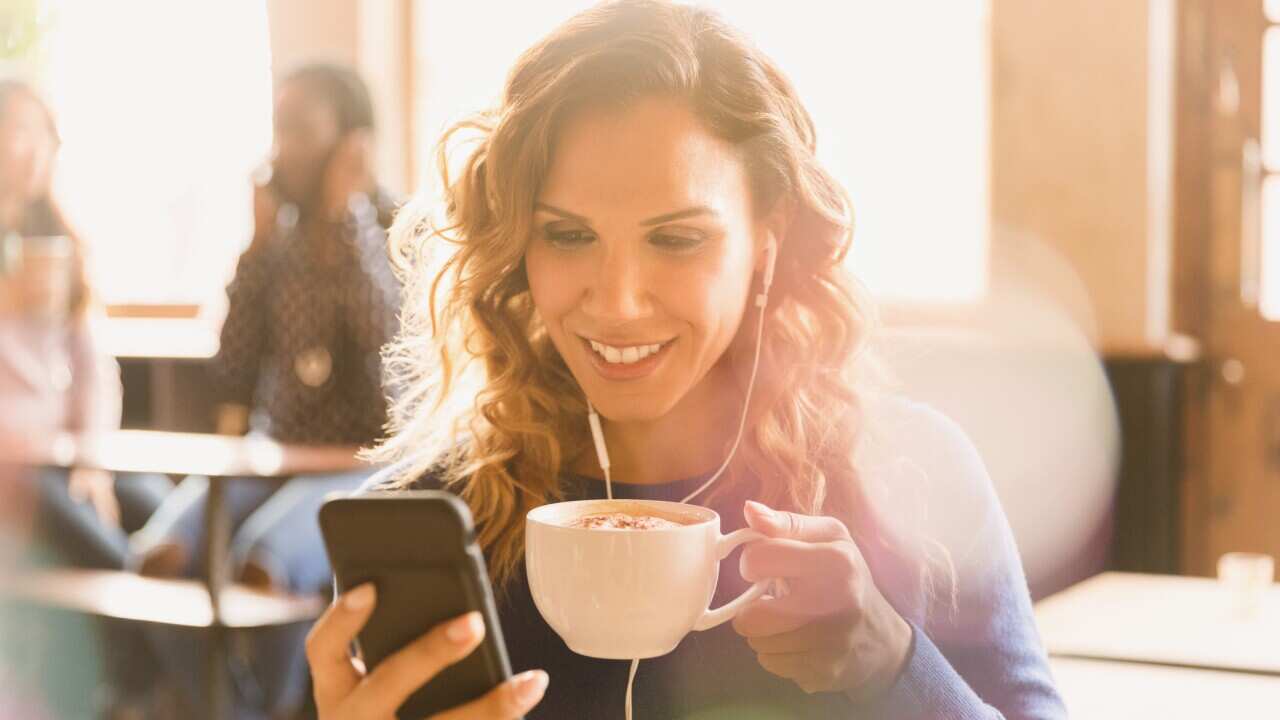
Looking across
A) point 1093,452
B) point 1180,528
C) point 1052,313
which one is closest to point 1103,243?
point 1052,313

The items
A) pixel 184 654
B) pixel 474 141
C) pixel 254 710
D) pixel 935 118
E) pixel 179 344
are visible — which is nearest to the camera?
pixel 474 141

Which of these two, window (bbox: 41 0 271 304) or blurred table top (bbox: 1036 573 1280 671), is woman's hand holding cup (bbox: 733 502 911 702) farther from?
window (bbox: 41 0 271 304)

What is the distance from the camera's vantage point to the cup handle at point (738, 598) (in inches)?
33.3

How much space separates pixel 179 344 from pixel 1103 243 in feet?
11.1

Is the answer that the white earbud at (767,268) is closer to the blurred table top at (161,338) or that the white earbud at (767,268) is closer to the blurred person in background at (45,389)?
the blurred person in background at (45,389)

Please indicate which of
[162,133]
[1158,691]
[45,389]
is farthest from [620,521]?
[162,133]

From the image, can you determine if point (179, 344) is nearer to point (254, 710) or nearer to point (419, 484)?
point (254, 710)

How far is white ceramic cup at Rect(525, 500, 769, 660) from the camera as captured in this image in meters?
0.82

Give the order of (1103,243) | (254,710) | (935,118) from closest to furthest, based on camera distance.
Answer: (254,710), (1103,243), (935,118)

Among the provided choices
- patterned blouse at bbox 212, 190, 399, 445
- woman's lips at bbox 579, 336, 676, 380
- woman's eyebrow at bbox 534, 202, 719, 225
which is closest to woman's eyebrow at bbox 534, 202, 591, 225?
woman's eyebrow at bbox 534, 202, 719, 225

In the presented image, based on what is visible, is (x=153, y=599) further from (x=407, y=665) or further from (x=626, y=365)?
A: (x=407, y=665)

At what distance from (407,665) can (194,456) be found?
6.99ft

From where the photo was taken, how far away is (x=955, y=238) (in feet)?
12.0

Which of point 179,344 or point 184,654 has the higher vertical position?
point 179,344
